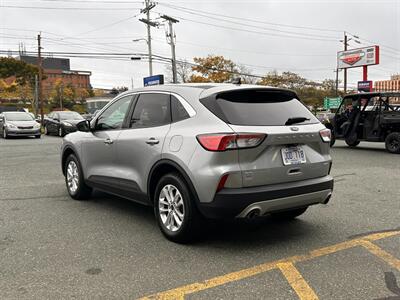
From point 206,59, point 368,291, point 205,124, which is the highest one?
point 206,59

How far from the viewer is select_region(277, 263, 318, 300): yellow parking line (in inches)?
130

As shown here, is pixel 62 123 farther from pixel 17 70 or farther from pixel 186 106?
pixel 17 70

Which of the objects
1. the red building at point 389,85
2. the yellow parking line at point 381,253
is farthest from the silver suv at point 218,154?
the red building at point 389,85

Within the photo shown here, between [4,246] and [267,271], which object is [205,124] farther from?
[4,246]

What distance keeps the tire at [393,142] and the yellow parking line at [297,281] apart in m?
10.8

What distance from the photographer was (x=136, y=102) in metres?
5.41

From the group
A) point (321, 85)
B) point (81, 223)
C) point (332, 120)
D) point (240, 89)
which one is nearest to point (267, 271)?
point (240, 89)

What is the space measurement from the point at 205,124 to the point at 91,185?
8.65 feet

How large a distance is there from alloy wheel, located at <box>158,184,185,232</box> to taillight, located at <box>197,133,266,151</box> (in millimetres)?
680

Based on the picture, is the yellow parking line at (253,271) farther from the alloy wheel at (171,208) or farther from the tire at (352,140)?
the tire at (352,140)

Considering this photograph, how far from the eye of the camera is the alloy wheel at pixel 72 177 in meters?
6.65

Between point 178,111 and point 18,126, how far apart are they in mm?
18909

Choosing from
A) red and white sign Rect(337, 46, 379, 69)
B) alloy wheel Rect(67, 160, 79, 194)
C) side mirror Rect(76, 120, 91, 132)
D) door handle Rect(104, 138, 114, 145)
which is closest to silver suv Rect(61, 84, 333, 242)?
door handle Rect(104, 138, 114, 145)

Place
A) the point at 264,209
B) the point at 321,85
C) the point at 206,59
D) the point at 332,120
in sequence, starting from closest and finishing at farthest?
the point at 264,209, the point at 332,120, the point at 206,59, the point at 321,85
